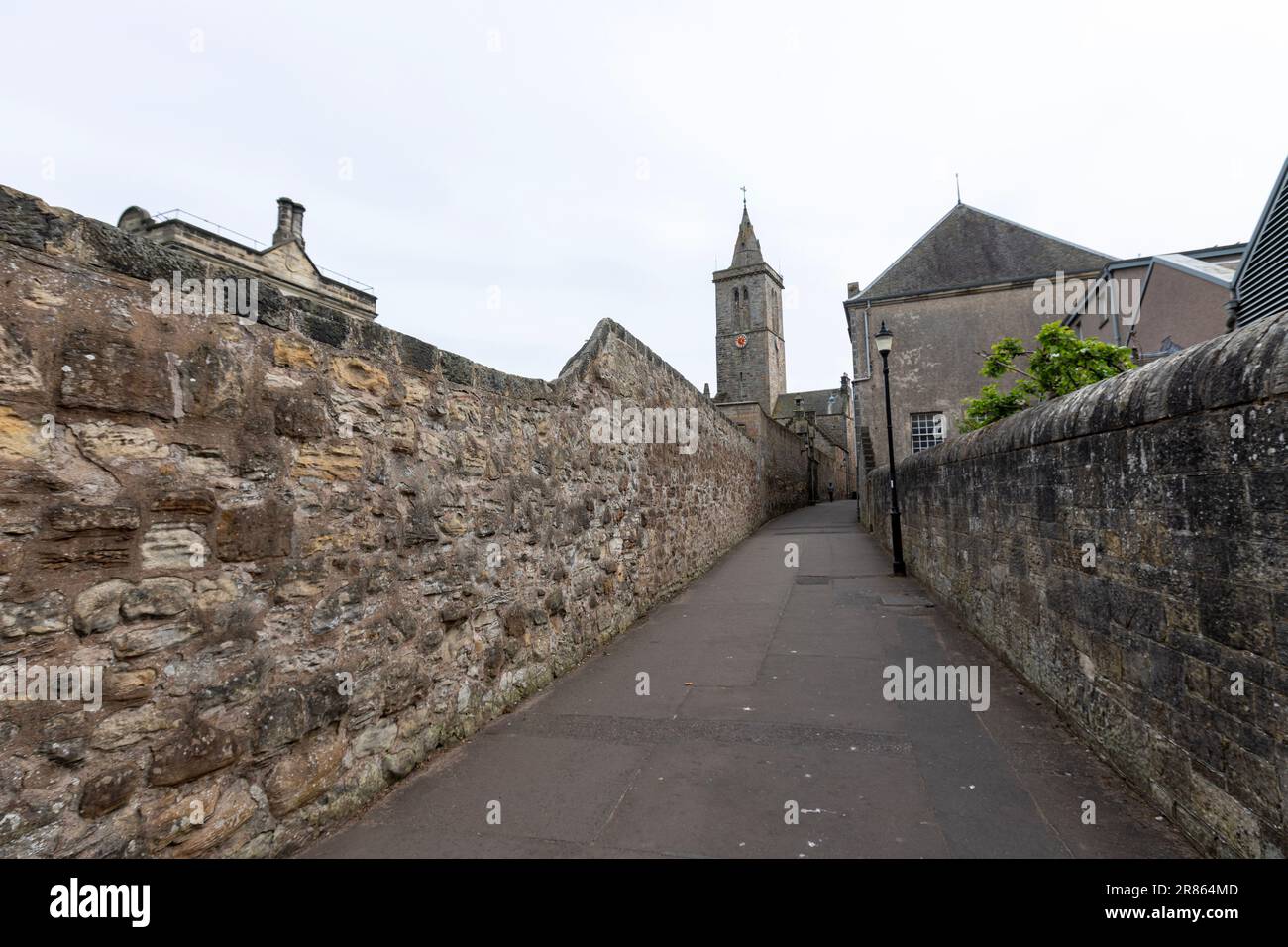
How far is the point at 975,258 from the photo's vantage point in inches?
893

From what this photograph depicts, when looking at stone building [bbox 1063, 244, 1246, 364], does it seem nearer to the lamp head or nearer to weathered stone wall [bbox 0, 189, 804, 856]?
the lamp head

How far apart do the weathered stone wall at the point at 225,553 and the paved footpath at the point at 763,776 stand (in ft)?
1.65

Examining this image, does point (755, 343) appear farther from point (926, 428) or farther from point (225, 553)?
point (225, 553)

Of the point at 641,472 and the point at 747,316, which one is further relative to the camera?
the point at 747,316

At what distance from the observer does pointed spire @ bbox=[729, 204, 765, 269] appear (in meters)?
57.8

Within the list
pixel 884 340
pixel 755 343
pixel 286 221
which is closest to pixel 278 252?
pixel 286 221

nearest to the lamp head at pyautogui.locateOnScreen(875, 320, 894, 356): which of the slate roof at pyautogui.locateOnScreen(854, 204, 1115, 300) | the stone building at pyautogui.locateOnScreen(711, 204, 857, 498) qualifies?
the slate roof at pyautogui.locateOnScreen(854, 204, 1115, 300)

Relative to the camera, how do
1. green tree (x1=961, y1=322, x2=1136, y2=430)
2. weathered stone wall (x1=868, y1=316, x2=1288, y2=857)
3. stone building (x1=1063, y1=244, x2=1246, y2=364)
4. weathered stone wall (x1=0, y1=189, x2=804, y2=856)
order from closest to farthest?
weathered stone wall (x1=0, y1=189, x2=804, y2=856) → weathered stone wall (x1=868, y1=316, x2=1288, y2=857) → green tree (x1=961, y1=322, x2=1136, y2=430) → stone building (x1=1063, y1=244, x2=1246, y2=364)

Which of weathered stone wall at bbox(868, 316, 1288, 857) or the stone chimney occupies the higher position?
the stone chimney

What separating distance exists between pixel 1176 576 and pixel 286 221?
102 feet
